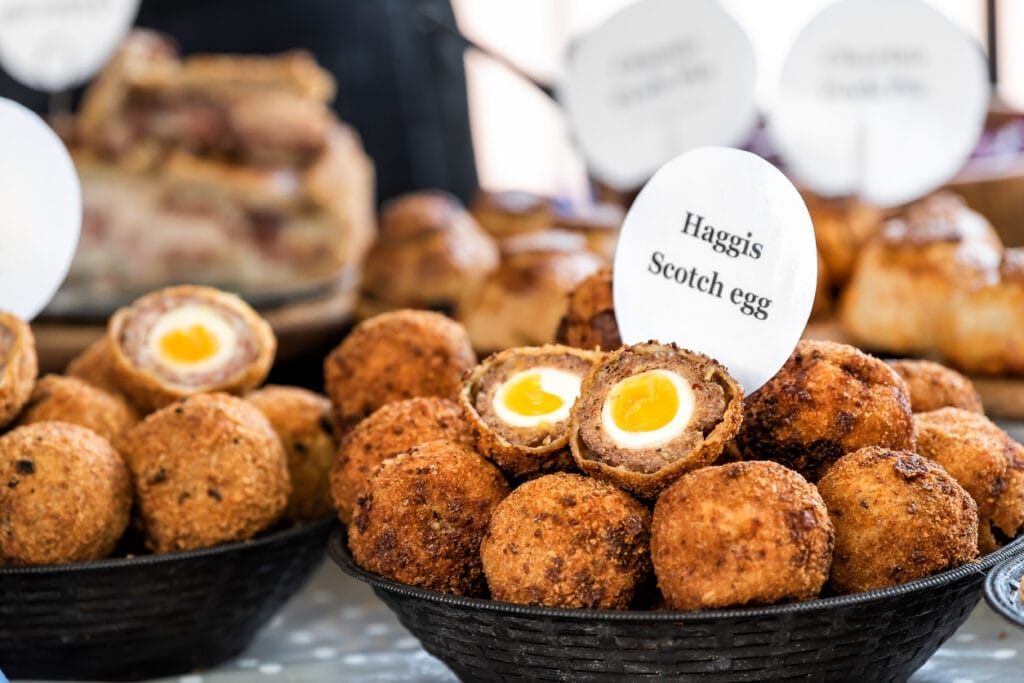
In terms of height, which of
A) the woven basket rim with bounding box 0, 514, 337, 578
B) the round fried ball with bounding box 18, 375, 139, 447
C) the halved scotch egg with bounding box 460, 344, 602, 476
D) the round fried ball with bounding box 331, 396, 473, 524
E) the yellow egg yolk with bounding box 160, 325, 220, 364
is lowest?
the woven basket rim with bounding box 0, 514, 337, 578

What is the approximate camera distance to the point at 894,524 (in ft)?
5.22

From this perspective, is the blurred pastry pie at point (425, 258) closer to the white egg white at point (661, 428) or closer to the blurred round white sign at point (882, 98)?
the blurred round white sign at point (882, 98)

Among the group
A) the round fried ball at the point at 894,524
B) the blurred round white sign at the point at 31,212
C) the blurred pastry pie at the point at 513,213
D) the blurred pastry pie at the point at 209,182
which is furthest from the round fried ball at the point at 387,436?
the blurred pastry pie at the point at 513,213

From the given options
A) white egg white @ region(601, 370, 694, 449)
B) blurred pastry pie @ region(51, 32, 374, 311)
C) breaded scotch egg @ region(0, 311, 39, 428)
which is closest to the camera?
white egg white @ region(601, 370, 694, 449)

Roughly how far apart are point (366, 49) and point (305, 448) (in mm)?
3496

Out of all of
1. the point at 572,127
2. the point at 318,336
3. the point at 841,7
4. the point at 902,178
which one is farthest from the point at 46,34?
the point at 902,178

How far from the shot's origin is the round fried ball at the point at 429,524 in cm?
173

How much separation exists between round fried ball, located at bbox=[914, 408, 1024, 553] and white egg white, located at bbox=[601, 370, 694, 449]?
44 cm

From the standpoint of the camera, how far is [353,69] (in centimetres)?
548

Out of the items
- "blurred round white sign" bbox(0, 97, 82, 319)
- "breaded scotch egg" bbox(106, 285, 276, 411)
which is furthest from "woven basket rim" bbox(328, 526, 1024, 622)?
"blurred round white sign" bbox(0, 97, 82, 319)

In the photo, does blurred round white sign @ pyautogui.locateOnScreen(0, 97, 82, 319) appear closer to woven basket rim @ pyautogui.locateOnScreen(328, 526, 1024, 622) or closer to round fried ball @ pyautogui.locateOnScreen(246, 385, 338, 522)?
round fried ball @ pyautogui.locateOnScreen(246, 385, 338, 522)

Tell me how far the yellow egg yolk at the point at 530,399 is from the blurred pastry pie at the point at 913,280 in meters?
1.59

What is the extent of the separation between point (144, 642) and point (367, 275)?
2.04m

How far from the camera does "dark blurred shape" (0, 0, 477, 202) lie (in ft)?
17.7
